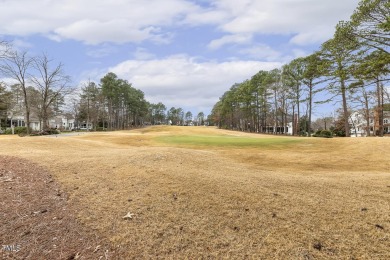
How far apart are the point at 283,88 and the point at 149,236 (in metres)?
53.1

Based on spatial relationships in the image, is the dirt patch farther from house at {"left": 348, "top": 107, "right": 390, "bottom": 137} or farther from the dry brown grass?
house at {"left": 348, "top": 107, "right": 390, "bottom": 137}

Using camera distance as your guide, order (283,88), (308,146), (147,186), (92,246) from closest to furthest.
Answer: (92,246) < (147,186) < (308,146) < (283,88)

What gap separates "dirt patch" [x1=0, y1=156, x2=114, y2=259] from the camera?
4.20 m

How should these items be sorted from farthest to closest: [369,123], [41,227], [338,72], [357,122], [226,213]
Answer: [357,122], [369,123], [338,72], [226,213], [41,227]

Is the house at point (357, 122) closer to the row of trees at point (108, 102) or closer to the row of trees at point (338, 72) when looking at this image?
the row of trees at point (338, 72)

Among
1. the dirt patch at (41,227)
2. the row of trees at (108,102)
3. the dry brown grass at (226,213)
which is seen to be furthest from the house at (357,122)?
the dirt patch at (41,227)

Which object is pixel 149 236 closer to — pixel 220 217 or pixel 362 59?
pixel 220 217

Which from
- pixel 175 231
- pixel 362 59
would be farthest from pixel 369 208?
pixel 362 59

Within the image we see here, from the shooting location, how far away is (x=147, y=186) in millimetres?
6789

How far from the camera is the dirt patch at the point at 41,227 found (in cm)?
420

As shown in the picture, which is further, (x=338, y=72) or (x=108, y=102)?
(x=108, y=102)

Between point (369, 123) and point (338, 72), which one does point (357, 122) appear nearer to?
point (369, 123)

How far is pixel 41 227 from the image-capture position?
4848mm

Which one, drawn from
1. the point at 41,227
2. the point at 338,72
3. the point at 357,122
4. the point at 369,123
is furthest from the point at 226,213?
the point at 357,122
